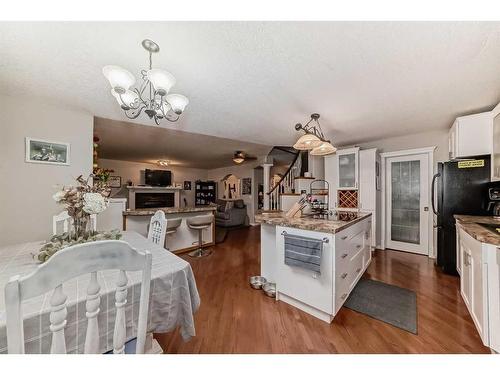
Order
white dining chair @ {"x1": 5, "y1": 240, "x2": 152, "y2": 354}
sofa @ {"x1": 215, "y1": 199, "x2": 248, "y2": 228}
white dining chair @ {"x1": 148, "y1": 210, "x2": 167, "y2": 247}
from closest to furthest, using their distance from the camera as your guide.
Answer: white dining chair @ {"x1": 5, "y1": 240, "x2": 152, "y2": 354}
white dining chair @ {"x1": 148, "y1": 210, "x2": 167, "y2": 247}
sofa @ {"x1": 215, "y1": 199, "x2": 248, "y2": 228}

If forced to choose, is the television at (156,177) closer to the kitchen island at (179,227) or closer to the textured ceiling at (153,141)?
the textured ceiling at (153,141)

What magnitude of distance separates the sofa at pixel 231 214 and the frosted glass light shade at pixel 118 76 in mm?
4935

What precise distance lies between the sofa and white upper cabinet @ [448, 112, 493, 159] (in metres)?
5.28

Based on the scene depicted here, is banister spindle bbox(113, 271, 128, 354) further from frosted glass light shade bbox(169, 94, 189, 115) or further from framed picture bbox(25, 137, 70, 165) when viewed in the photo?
framed picture bbox(25, 137, 70, 165)

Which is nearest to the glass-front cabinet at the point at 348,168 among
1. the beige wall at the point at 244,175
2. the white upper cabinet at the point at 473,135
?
the white upper cabinet at the point at 473,135

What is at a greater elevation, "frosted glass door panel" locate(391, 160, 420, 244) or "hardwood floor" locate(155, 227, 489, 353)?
"frosted glass door panel" locate(391, 160, 420, 244)

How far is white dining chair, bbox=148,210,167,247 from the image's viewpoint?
182 cm

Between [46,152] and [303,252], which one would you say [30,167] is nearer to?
[46,152]

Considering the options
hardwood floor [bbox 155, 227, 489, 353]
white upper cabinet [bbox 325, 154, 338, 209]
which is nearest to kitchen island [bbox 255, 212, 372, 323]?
hardwood floor [bbox 155, 227, 489, 353]

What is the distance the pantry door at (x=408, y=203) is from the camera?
11.3ft

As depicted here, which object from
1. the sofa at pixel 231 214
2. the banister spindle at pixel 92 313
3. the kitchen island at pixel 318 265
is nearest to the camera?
the banister spindle at pixel 92 313

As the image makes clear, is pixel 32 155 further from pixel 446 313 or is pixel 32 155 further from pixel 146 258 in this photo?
pixel 446 313
